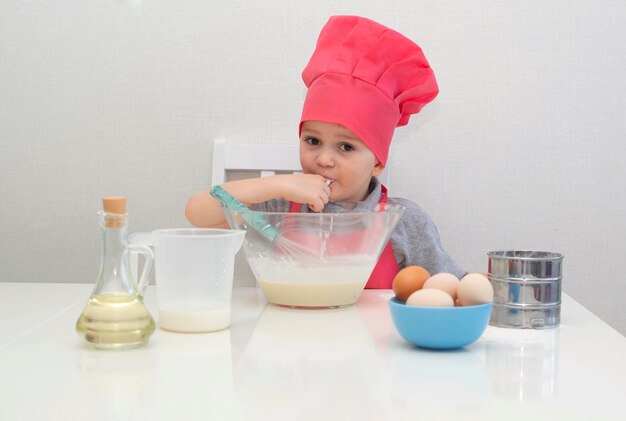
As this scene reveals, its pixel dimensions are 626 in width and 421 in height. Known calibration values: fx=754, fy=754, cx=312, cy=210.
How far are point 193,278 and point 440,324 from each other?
317 millimetres

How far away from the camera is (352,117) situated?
1.42 metres

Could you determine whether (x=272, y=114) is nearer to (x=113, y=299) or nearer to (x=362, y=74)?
(x=362, y=74)

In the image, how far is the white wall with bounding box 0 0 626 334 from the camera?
5.78 ft

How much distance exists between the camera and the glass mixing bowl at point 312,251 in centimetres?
108

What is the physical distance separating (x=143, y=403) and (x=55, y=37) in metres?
1.33

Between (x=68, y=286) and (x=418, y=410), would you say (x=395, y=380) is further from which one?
(x=68, y=286)

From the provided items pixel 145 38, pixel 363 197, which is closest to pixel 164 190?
pixel 145 38

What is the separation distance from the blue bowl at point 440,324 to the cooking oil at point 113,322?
0.96 ft

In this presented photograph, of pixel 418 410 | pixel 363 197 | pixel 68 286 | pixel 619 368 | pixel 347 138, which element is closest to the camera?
pixel 418 410

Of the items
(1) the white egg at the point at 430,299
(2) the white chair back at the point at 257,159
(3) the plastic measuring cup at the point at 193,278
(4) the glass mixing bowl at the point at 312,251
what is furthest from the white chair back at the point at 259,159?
(1) the white egg at the point at 430,299

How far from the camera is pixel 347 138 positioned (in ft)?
4.82

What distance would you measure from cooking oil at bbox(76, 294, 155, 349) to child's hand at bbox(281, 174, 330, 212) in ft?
1.72

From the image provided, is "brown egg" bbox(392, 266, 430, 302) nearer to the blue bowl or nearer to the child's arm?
the blue bowl

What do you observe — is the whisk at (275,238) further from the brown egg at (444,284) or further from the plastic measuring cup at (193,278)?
the brown egg at (444,284)
